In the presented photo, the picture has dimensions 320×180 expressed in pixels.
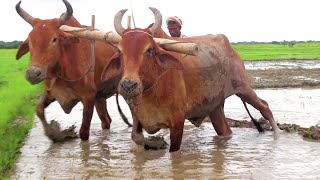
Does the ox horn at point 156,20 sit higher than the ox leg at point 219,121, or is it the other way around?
the ox horn at point 156,20

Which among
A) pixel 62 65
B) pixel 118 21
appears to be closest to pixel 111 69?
pixel 118 21

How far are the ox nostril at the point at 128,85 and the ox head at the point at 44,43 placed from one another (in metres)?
1.63

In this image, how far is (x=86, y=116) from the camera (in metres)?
7.08

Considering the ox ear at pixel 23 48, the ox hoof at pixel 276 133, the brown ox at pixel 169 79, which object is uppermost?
the ox ear at pixel 23 48

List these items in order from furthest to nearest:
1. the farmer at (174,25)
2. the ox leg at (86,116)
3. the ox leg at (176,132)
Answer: the farmer at (174,25)
the ox leg at (86,116)
the ox leg at (176,132)

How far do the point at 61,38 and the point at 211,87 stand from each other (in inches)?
86.3

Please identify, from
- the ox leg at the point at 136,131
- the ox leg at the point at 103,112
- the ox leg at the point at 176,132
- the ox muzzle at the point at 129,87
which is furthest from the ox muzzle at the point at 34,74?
the ox leg at the point at 103,112

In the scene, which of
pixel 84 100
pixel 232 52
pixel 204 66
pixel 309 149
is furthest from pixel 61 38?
pixel 309 149

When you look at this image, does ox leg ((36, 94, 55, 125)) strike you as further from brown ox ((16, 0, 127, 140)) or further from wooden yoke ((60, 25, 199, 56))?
wooden yoke ((60, 25, 199, 56))

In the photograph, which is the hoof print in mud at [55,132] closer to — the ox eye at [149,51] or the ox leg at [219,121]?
the ox leg at [219,121]

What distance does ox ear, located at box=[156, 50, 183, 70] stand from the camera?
18.7 ft

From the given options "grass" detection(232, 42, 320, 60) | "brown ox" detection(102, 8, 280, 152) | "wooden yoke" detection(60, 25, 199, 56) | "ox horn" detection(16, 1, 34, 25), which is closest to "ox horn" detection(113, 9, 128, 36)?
"brown ox" detection(102, 8, 280, 152)

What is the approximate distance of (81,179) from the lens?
5211 mm

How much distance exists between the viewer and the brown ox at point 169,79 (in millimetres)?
5391
